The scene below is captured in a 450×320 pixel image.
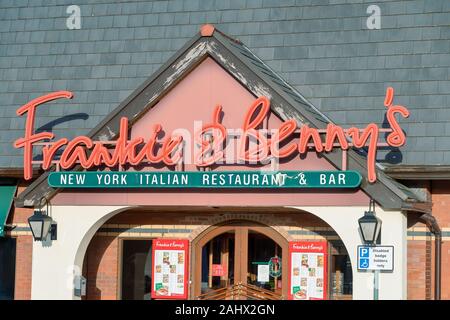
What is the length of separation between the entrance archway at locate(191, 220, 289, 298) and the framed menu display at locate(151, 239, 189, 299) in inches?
7.9

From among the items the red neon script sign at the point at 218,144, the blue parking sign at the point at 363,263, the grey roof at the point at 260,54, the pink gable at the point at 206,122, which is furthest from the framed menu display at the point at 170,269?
the blue parking sign at the point at 363,263

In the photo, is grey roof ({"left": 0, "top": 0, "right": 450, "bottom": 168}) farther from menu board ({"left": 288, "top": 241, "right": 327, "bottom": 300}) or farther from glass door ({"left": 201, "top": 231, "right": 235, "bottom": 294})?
glass door ({"left": 201, "top": 231, "right": 235, "bottom": 294})

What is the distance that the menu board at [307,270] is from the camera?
18.0m

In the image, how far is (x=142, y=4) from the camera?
70.9ft

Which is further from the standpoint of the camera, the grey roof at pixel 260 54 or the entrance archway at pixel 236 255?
the grey roof at pixel 260 54

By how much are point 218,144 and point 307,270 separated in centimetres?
307

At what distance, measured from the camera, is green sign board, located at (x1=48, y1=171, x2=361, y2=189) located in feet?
53.5

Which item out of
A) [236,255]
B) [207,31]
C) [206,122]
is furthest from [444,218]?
[207,31]

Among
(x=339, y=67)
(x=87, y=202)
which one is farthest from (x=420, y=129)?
(x=87, y=202)

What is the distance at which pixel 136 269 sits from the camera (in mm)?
19344

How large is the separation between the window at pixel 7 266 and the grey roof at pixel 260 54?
1645 mm

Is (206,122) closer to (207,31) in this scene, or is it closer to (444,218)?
(207,31)

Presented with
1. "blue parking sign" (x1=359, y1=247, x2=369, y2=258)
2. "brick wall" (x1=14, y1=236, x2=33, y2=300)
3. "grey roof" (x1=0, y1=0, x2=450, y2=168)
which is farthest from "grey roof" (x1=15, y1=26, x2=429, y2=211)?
"brick wall" (x1=14, y1=236, x2=33, y2=300)

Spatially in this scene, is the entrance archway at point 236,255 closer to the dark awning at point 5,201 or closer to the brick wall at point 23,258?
the brick wall at point 23,258
